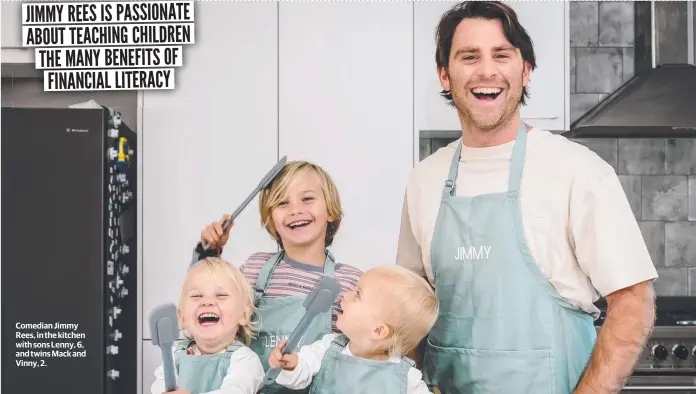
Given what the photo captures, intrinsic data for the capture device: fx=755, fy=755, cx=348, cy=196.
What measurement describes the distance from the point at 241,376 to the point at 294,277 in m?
0.29

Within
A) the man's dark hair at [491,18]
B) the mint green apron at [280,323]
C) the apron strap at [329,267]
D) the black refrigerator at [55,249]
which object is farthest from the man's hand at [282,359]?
the black refrigerator at [55,249]

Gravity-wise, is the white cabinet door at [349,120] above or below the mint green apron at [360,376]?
above

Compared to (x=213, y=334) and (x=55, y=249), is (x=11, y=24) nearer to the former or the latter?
(x=55, y=249)

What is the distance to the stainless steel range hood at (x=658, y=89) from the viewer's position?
253 centimetres

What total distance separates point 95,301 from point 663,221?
80.5 inches

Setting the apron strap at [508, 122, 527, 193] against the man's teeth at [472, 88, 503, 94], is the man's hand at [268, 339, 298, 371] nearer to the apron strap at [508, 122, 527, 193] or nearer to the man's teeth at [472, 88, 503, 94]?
the apron strap at [508, 122, 527, 193]

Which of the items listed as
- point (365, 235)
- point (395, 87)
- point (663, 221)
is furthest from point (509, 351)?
point (663, 221)

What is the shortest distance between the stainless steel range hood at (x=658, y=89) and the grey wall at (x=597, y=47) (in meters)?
0.12

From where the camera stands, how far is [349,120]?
2424 mm

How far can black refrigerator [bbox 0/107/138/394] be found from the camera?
2100 mm

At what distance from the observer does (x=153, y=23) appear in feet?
→ 7.38

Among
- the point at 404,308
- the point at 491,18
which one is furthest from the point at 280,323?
the point at 491,18

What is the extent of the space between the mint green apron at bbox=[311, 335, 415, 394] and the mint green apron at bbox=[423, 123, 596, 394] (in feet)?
0.48

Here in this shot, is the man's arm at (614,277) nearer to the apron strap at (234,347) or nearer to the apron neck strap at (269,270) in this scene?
the apron neck strap at (269,270)
